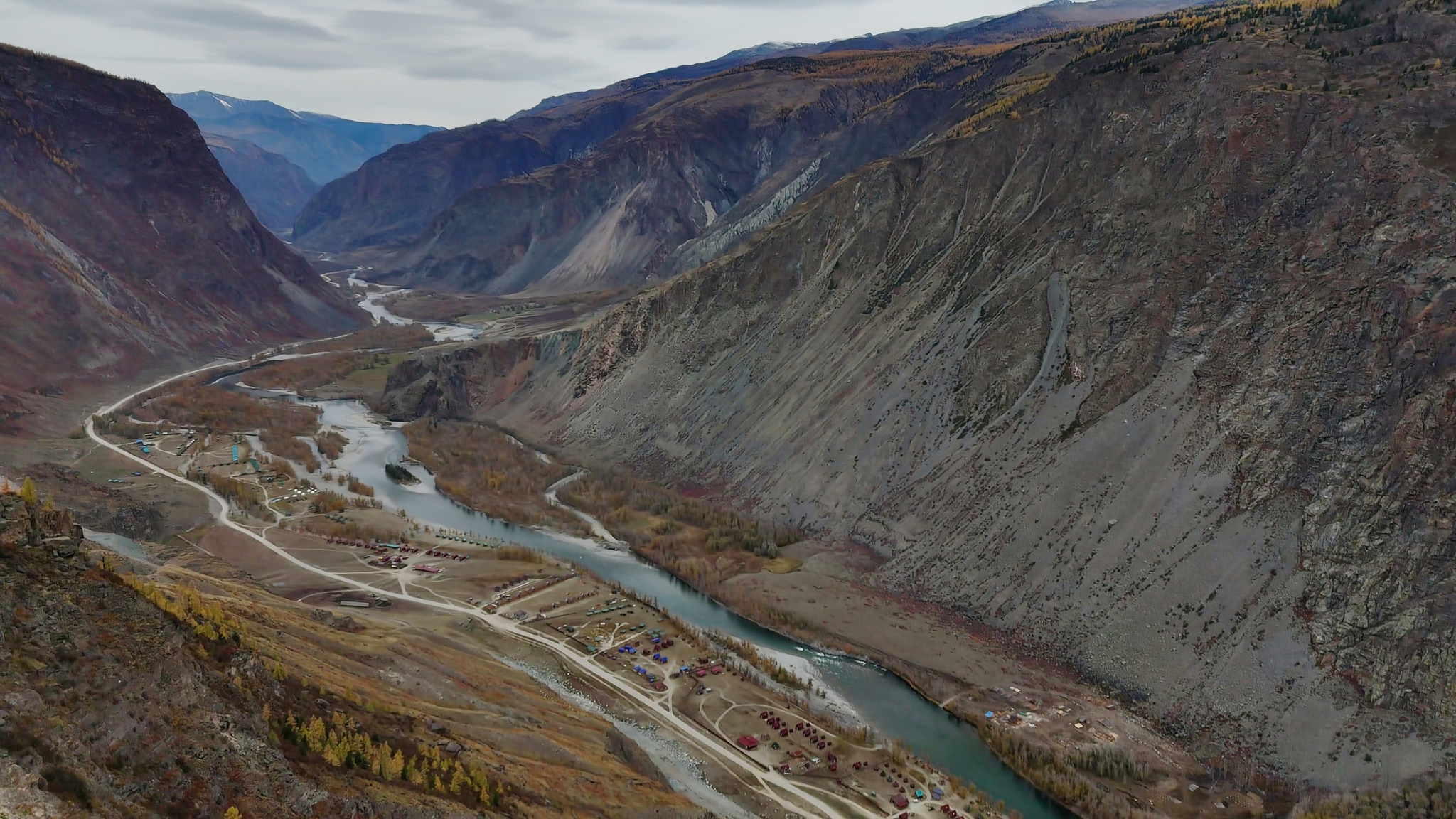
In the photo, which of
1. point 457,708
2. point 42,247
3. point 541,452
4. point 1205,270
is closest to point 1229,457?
point 1205,270

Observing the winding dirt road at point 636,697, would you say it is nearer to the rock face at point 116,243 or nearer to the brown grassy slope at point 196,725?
the brown grassy slope at point 196,725

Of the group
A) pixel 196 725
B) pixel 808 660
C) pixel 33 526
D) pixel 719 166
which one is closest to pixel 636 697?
pixel 808 660

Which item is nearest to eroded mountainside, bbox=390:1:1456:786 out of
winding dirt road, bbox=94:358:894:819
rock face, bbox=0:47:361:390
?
winding dirt road, bbox=94:358:894:819

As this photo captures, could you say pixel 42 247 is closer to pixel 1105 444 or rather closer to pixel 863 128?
pixel 863 128

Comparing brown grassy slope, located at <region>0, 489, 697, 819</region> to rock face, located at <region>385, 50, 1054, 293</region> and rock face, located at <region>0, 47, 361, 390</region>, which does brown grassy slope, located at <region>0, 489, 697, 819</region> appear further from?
rock face, located at <region>385, 50, 1054, 293</region>

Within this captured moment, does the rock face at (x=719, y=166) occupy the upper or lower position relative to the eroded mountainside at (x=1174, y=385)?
upper

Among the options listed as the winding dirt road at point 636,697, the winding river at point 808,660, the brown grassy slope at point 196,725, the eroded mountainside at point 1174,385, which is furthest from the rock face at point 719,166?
the brown grassy slope at point 196,725
